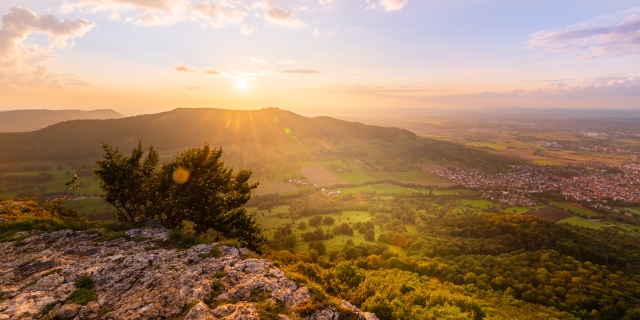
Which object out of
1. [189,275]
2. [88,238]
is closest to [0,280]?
[88,238]

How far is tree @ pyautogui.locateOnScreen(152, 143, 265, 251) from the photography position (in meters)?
25.0

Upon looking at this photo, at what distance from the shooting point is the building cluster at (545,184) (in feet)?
431

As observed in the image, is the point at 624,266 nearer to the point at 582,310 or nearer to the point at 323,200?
the point at 582,310

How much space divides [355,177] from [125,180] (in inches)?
6694

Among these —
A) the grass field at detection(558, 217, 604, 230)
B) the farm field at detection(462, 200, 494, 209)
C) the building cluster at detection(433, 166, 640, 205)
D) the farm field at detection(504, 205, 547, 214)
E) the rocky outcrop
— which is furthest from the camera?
the building cluster at detection(433, 166, 640, 205)

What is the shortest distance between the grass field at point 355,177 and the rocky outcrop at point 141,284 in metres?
161

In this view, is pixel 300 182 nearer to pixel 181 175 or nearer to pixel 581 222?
pixel 581 222

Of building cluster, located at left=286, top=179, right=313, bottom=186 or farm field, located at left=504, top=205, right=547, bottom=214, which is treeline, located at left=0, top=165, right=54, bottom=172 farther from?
farm field, located at left=504, top=205, right=547, bottom=214

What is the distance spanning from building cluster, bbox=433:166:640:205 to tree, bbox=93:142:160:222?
15355cm

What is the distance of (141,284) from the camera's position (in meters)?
15.2

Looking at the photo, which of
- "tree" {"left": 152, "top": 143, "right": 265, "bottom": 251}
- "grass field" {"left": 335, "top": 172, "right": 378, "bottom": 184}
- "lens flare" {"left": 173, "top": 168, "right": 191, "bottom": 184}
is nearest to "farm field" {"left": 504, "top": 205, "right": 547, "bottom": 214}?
"grass field" {"left": 335, "top": 172, "right": 378, "bottom": 184}

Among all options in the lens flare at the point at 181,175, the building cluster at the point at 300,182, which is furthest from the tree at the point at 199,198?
the building cluster at the point at 300,182

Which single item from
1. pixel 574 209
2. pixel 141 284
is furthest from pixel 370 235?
pixel 574 209

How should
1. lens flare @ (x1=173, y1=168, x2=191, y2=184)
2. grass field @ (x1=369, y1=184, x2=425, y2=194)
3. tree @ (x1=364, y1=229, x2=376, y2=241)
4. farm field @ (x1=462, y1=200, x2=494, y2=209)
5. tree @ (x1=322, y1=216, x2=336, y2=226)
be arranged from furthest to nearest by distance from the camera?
grass field @ (x1=369, y1=184, x2=425, y2=194) → farm field @ (x1=462, y1=200, x2=494, y2=209) → tree @ (x1=322, y1=216, x2=336, y2=226) → tree @ (x1=364, y1=229, x2=376, y2=241) → lens flare @ (x1=173, y1=168, x2=191, y2=184)
